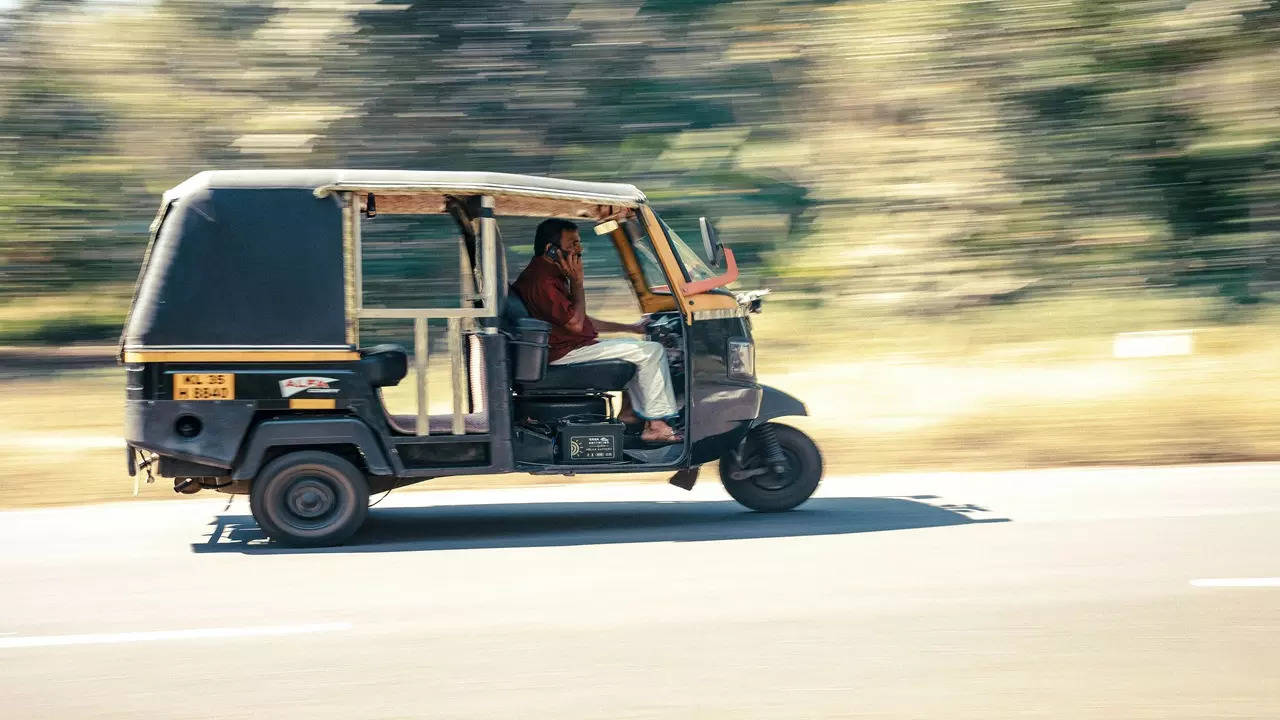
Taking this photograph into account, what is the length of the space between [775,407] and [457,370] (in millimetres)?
1904

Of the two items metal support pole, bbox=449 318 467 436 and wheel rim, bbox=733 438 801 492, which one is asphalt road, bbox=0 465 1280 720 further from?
metal support pole, bbox=449 318 467 436

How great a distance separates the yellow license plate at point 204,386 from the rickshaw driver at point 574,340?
173cm

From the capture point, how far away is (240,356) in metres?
7.28

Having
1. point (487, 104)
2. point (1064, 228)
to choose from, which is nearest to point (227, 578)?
point (487, 104)

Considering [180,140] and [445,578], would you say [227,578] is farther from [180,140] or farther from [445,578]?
[180,140]

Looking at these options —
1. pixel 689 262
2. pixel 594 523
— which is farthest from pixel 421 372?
pixel 689 262

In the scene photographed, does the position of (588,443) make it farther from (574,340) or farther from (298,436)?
(298,436)

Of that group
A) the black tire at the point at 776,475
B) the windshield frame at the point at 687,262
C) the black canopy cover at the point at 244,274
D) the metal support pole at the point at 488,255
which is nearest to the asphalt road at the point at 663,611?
the black tire at the point at 776,475

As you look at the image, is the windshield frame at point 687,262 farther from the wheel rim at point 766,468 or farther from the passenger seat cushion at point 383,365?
the passenger seat cushion at point 383,365

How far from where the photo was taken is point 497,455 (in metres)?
7.66

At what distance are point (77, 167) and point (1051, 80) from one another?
11.2 meters

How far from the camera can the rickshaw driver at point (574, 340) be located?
8.06 m

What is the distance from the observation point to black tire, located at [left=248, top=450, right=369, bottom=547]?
7.48 meters

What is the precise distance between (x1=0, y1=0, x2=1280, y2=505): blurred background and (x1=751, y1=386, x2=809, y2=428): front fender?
17.7ft
